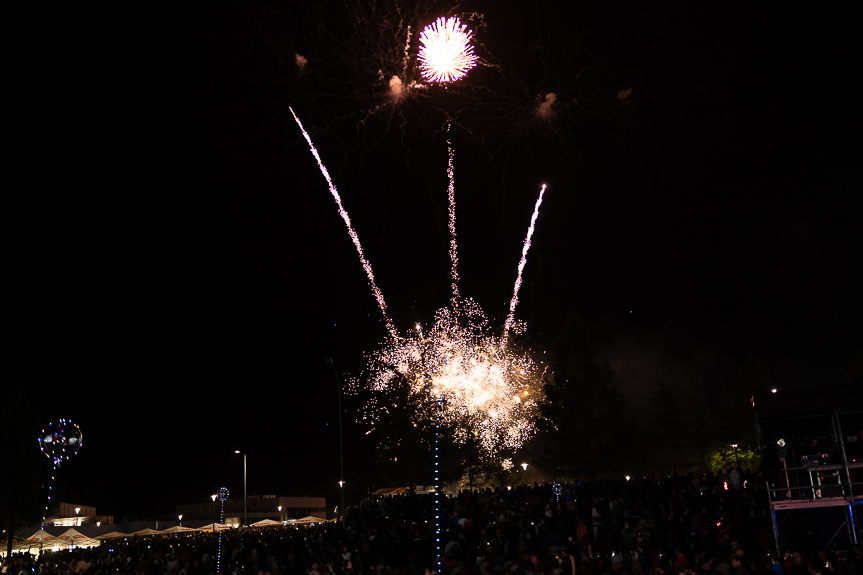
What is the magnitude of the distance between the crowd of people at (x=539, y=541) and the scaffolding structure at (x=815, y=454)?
760mm

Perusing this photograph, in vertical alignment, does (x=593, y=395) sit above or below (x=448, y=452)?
above

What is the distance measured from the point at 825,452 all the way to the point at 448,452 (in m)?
36.8

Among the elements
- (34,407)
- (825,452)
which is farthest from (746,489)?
(34,407)

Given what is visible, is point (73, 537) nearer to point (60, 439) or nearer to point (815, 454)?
point (60, 439)

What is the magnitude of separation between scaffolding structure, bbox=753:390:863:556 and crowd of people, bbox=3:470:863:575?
760 millimetres

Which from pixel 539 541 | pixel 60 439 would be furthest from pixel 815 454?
pixel 60 439

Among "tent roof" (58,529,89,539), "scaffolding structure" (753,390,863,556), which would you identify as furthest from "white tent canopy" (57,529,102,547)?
"scaffolding structure" (753,390,863,556)

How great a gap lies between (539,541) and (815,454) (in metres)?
6.63

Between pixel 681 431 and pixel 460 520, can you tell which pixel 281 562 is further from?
pixel 681 431

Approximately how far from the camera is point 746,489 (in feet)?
55.1

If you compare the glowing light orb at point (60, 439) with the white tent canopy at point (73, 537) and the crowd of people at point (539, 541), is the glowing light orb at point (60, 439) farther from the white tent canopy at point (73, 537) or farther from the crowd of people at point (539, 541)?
the white tent canopy at point (73, 537)

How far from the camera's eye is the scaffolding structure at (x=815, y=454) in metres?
12.4

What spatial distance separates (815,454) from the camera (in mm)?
13594

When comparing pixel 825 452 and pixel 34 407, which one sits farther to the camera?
pixel 34 407
